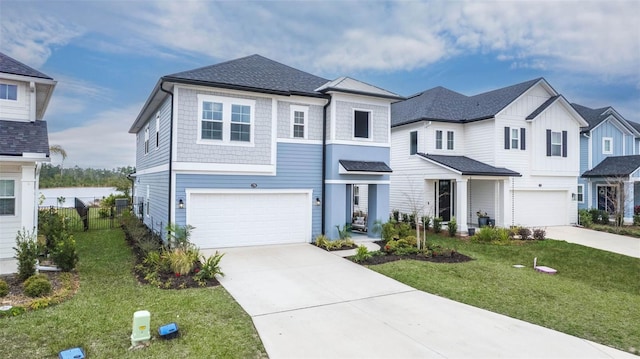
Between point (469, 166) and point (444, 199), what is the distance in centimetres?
271

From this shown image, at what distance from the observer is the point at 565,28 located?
704 inches

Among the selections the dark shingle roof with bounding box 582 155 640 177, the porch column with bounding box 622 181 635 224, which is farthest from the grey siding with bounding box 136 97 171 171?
the dark shingle roof with bounding box 582 155 640 177

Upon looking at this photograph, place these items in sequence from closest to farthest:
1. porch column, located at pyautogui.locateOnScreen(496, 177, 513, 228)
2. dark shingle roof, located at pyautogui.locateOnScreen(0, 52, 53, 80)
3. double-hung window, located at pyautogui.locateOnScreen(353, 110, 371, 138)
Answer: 1. dark shingle roof, located at pyautogui.locateOnScreen(0, 52, 53, 80)
2. double-hung window, located at pyautogui.locateOnScreen(353, 110, 371, 138)
3. porch column, located at pyautogui.locateOnScreen(496, 177, 513, 228)

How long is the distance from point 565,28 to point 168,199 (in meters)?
20.4

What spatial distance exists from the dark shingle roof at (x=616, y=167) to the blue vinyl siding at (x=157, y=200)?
23.4 metres

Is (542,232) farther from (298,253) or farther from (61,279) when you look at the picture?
(61,279)

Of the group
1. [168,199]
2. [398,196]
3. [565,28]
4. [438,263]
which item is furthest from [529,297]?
[565,28]

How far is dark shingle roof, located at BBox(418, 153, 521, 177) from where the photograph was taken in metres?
16.5

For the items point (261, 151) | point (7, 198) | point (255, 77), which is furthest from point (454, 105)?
point (7, 198)

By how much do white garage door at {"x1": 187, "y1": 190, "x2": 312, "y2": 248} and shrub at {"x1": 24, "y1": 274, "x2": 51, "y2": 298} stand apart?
4753 mm

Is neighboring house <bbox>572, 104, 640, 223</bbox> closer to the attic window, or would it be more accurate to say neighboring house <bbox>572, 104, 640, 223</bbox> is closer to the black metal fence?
→ the black metal fence

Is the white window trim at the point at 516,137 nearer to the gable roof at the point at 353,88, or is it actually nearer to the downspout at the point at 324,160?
the gable roof at the point at 353,88

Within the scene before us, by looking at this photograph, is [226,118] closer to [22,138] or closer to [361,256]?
[22,138]

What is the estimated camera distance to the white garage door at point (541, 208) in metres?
18.7
